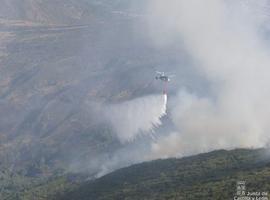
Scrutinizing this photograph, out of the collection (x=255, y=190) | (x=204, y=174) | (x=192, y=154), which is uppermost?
(x=192, y=154)

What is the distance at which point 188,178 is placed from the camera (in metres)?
148

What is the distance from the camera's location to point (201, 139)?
198875 mm

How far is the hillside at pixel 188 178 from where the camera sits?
12588 cm

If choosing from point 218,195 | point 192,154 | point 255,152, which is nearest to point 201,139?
point 192,154

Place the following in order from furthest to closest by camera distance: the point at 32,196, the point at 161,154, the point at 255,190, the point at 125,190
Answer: the point at 161,154 < the point at 32,196 < the point at 125,190 < the point at 255,190

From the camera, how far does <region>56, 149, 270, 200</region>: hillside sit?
413ft

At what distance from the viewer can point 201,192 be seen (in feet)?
416

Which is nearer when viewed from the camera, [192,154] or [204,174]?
[204,174]

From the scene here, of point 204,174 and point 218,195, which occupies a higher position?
point 204,174

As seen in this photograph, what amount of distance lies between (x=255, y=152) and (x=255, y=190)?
52.5m

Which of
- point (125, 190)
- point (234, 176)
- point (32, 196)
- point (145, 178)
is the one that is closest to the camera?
point (234, 176)

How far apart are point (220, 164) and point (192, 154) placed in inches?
1160

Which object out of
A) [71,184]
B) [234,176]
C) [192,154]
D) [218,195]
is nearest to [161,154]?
[192,154]

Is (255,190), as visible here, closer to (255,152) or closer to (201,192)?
(201,192)
